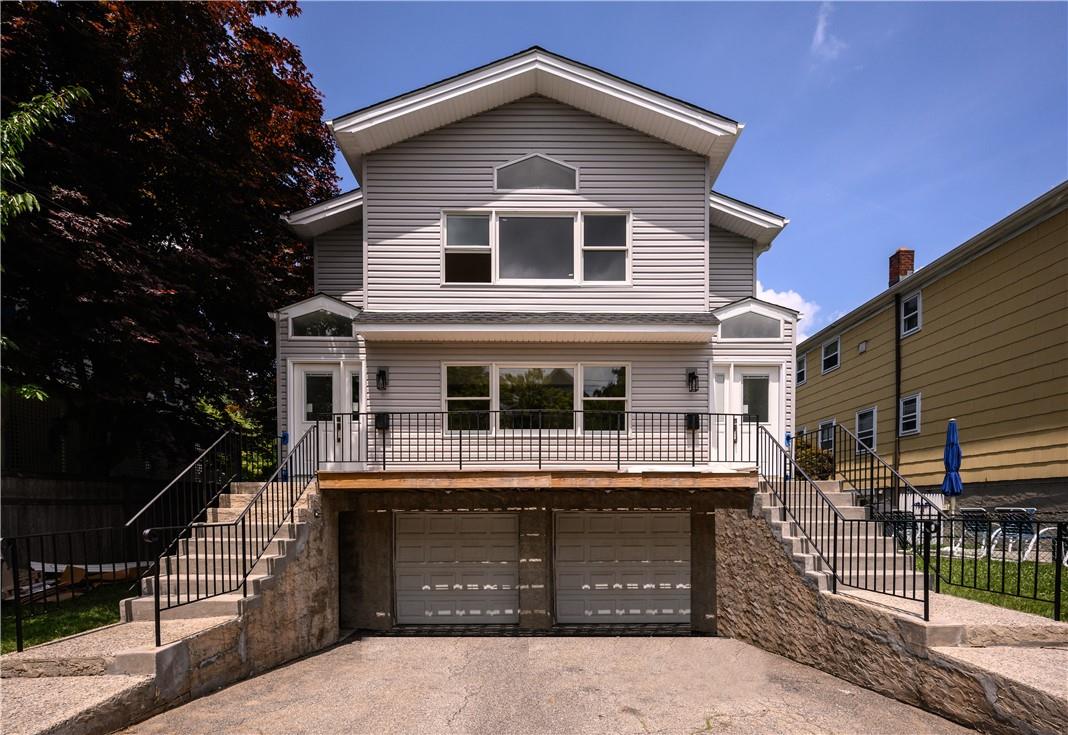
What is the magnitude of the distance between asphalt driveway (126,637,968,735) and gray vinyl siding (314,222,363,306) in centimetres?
693

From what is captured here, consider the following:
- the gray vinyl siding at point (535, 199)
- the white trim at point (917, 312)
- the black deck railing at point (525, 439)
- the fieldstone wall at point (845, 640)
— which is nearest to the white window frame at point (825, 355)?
the white trim at point (917, 312)

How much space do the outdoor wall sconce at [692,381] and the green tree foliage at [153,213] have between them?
28.1 ft

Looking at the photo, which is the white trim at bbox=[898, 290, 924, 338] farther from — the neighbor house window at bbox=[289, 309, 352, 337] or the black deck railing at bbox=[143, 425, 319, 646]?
the black deck railing at bbox=[143, 425, 319, 646]

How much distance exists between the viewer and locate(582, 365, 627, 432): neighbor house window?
1005 cm

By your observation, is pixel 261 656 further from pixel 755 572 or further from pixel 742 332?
pixel 742 332

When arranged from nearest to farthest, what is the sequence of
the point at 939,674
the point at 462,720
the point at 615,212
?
the point at 939,674 < the point at 462,720 < the point at 615,212

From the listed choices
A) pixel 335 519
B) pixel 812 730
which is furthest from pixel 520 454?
pixel 812 730

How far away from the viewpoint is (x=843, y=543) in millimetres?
6930

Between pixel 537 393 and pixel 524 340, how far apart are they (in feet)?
3.41

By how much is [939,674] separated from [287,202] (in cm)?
1326

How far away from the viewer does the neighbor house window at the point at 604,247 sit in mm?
10141

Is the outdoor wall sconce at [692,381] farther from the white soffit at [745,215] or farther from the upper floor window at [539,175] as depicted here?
the upper floor window at [539,175]

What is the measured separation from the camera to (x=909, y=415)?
1454 centimetres

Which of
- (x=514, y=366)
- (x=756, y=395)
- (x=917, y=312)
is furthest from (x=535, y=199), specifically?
(x=917, y=312)
